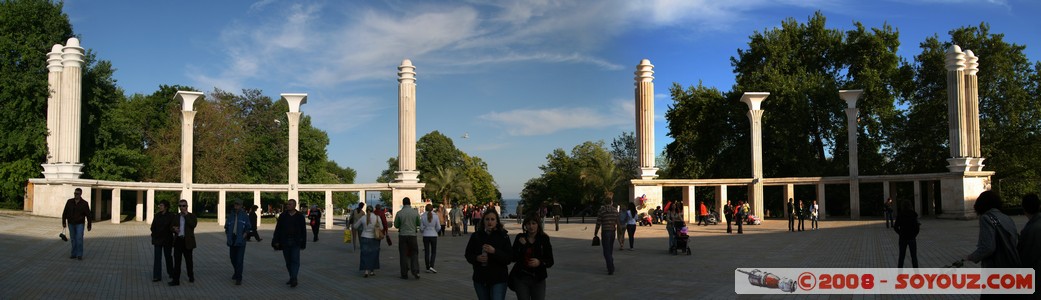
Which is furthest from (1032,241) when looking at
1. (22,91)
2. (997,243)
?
(22,91)

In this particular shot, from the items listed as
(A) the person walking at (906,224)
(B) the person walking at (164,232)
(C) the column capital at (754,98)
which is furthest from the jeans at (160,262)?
(C) the column capital at (754,98)

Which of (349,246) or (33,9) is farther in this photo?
(33,9)

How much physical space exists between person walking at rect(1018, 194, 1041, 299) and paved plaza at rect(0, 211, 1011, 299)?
3.14 m

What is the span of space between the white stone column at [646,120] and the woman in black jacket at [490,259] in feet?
99.7

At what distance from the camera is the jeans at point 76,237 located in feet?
47.5

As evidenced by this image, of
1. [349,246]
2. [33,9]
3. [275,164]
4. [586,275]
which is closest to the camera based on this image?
[586,275]

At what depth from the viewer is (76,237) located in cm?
1466

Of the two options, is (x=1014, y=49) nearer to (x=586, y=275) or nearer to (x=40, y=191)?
(x=586, y=275)

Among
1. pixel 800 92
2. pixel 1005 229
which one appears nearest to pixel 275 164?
pixel 800 92

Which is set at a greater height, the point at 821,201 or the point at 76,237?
the point at 821,201

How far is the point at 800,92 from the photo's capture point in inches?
1684

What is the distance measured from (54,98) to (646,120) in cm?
2724

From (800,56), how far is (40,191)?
137 feet

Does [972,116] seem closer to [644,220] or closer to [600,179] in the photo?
[644,220]
